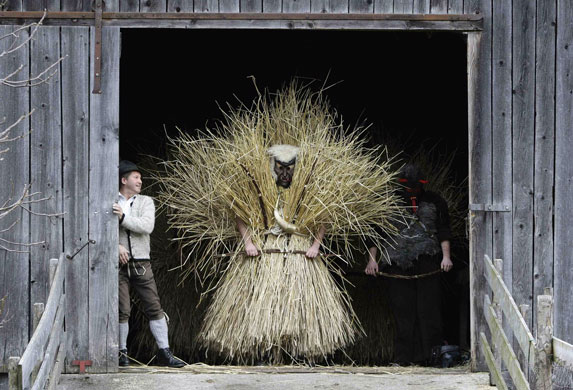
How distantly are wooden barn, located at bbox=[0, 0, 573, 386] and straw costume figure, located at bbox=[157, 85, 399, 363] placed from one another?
719 mm

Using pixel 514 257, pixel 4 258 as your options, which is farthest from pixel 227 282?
pixel 514 257

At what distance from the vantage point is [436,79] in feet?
34.3

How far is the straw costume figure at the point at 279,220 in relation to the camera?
7.08 metres

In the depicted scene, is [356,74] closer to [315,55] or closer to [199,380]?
[315,55]

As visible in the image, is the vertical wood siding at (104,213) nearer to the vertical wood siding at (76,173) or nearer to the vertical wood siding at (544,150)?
the vertical wood siding at (76,173)

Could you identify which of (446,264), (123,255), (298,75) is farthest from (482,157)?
(298,75)

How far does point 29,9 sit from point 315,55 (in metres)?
3.86

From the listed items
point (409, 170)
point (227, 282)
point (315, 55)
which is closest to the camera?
point (227, 282)

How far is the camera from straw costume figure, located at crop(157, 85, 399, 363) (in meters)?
7.08

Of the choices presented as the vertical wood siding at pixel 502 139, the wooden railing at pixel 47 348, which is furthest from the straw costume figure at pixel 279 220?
the wooden railing at pixel 47 348

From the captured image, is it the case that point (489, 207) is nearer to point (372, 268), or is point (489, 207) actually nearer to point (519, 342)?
point (372, 268)

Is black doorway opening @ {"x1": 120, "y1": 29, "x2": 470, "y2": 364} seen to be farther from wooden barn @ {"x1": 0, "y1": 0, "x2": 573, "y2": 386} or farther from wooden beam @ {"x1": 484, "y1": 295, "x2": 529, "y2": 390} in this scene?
wooden beam @ {"x1": 484, "y1": 295, "x2": 529, "y2": 390}

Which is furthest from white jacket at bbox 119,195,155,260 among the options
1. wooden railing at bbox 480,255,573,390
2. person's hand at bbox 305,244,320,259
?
wooden railing at bbox 480,255,573,390

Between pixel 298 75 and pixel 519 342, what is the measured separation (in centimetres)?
522
